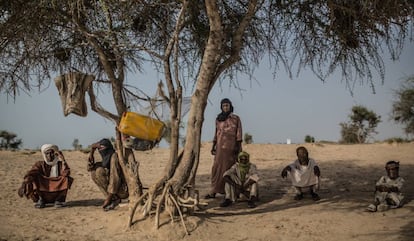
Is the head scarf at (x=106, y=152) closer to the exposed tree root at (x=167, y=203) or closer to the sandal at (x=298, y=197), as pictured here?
the exposed tree root at (x=167, y=203)

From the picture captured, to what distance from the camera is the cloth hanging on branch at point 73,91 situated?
662 centimetres

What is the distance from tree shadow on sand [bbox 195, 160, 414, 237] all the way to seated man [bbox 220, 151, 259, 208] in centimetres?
17

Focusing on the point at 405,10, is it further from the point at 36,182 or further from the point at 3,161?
the point at 3,161

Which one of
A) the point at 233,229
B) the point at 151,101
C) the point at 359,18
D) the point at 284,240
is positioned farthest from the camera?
the point at 359,18

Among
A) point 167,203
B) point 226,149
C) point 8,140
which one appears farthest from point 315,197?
point 8,140

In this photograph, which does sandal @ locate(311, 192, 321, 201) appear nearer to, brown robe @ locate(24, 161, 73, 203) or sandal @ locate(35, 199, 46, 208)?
brown robe @ locate(24, 161, 73, 203)

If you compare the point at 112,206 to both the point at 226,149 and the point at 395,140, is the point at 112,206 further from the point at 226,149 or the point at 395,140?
the point at 395,140

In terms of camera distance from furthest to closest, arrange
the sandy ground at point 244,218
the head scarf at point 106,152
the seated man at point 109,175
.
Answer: the head scarf at point 106,152 < the seated man at point 109,175 < the sandy ground at point 244,218

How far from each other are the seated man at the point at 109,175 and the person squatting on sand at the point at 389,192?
4.03 metres

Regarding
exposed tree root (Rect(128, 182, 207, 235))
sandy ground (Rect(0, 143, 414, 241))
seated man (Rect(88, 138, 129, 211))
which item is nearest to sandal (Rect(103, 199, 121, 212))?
seated man (Rect(88, 138, 129, 211))

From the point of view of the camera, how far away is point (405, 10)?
719cm

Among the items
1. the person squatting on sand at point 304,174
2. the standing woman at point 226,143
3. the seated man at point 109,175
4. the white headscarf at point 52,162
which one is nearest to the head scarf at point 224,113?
the standing woman at point 226,143

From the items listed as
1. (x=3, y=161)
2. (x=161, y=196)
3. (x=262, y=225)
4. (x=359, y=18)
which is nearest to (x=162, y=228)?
(x=161, y=196)

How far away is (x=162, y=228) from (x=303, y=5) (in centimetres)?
477
